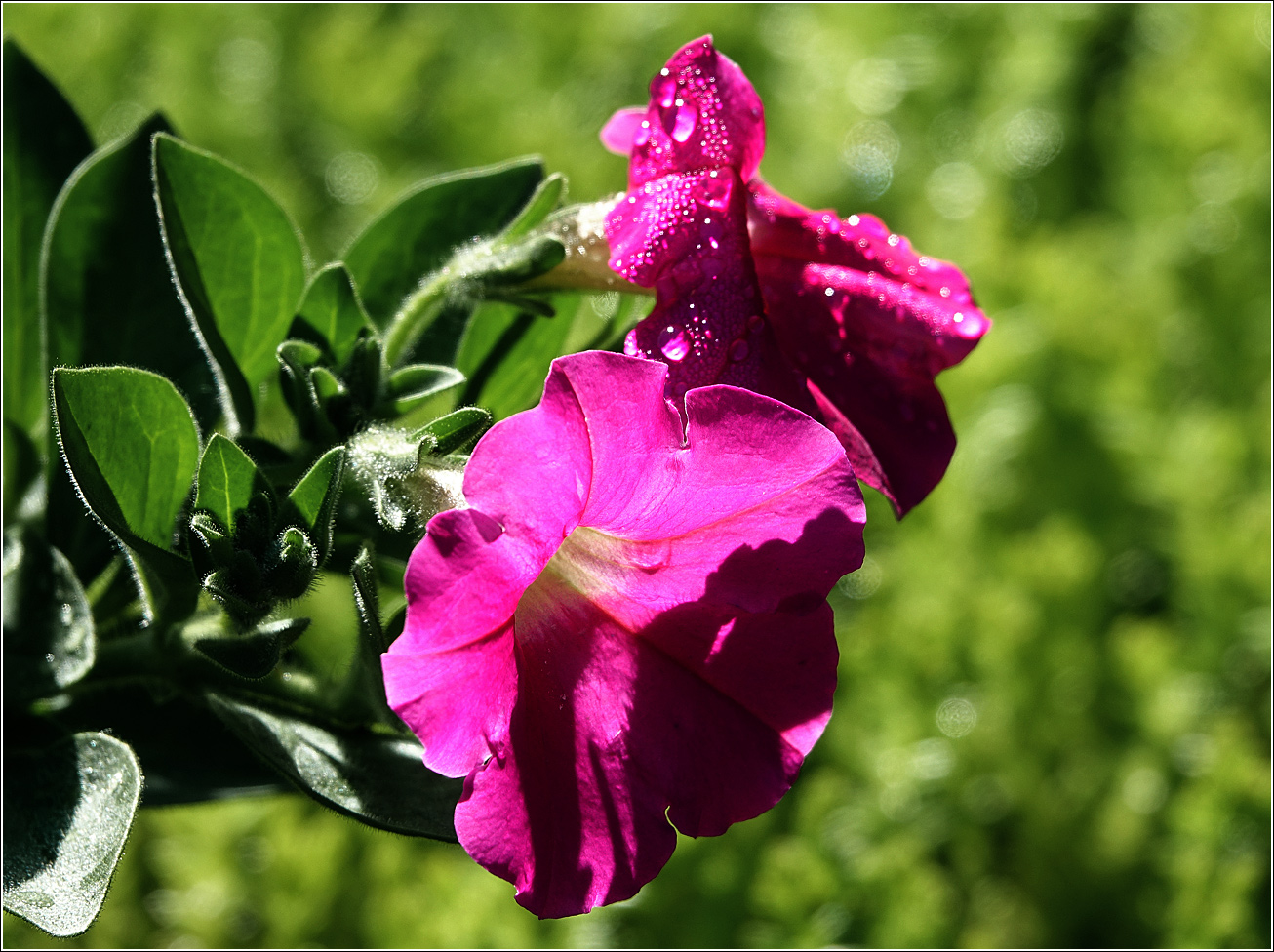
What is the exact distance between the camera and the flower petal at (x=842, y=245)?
0.47m

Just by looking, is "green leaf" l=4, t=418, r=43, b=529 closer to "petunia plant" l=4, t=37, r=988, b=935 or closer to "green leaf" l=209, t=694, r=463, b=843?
"petunia plant" l=4, t=37, r=988, b=935

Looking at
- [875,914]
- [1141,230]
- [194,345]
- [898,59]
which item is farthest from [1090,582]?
[194,345]

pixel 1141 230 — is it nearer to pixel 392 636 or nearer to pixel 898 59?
pixel 898 59

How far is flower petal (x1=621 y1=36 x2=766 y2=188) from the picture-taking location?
45 cm

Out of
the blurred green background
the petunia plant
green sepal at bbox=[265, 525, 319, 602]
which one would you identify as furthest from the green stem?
the blurred green background

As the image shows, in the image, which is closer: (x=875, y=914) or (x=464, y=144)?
(x=875, y=914)

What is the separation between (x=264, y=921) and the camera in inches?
46.9

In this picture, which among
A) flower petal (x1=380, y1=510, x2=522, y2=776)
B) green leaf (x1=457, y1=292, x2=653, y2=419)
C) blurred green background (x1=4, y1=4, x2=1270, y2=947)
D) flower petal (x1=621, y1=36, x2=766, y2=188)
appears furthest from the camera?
blurred green background (x1=4, y1=4, x2=1270, y2=947)

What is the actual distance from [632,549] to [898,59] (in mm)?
1769

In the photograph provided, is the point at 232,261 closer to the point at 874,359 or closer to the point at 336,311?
the point at 336,311

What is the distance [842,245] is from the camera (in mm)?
476

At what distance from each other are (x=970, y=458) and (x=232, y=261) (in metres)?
1.11

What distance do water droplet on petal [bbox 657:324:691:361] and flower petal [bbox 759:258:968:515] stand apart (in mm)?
51

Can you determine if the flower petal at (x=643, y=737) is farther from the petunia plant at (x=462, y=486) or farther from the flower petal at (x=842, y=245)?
the flower petal at (x=842, y=245)
